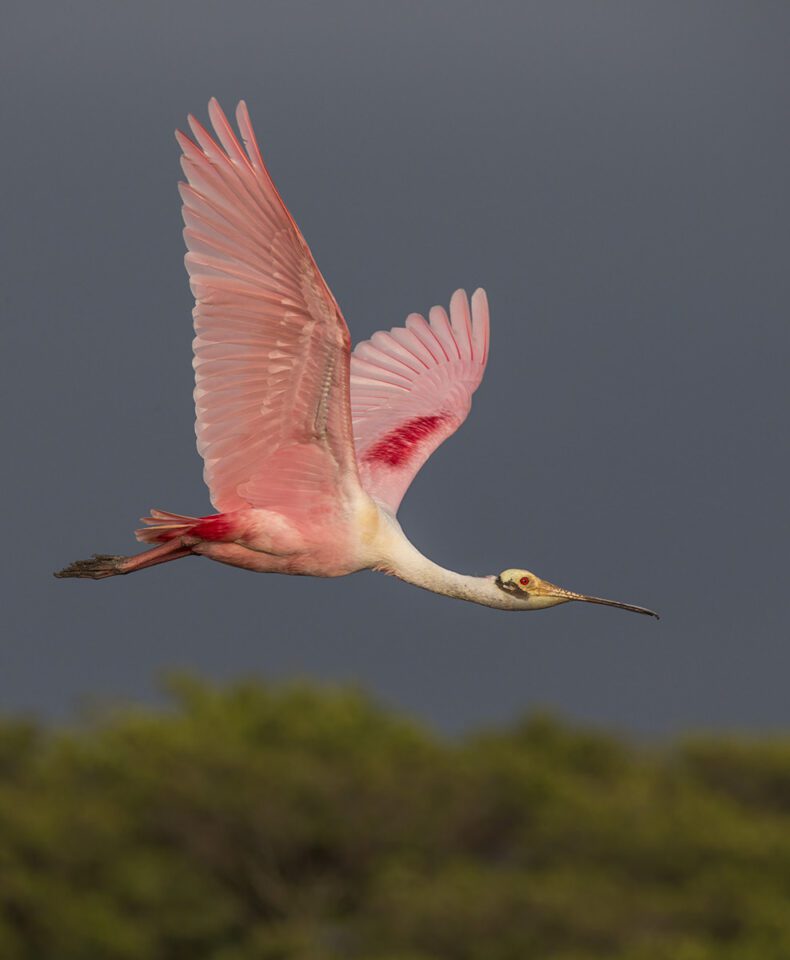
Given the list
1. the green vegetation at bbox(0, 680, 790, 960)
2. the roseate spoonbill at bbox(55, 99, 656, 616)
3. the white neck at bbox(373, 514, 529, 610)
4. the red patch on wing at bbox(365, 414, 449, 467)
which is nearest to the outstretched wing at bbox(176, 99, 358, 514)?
the roseate spoonbill at bbox(55, 99, 656, 616)

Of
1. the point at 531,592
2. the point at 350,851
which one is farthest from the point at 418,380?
the point at 350,851

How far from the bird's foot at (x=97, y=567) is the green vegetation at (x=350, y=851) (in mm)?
21925

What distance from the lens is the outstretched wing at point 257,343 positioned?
10852 mm

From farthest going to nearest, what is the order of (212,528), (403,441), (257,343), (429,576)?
(403,441) < (429,576) < (212,528) < (257,343)

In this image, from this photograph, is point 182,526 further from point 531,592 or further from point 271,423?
point 531,592

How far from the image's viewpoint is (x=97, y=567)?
40.3 ft

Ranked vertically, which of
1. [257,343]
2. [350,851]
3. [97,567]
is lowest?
[350,851]

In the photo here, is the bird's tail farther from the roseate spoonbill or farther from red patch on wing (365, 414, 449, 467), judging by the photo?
red patch on wing (365, 414, 449, 467)

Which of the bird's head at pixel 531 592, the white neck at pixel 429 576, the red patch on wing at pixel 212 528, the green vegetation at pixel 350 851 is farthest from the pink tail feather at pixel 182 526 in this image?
the green vegetation at pixel 350 851

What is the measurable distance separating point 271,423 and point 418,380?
9.18 feet

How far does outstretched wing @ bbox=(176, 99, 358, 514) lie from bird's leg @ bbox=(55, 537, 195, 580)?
29cm

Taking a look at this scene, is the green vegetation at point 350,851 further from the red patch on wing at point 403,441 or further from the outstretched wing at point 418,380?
the red patch on wing at point 403,441

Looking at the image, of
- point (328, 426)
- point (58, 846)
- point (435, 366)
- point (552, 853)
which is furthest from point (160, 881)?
point (328, 426)

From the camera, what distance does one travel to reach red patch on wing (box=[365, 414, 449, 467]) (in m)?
13.3
